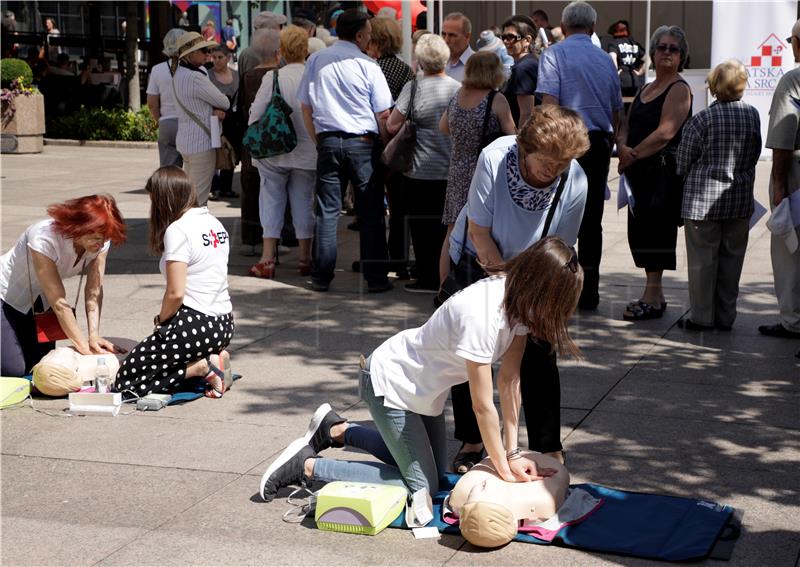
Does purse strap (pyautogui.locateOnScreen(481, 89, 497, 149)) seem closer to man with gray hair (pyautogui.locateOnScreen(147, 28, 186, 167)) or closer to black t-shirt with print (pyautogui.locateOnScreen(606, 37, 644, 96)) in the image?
man with gray hair (pyautogui.locateOnScreen(147, 28, 186, 167))

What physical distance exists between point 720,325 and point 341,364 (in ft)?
8.66

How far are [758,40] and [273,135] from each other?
9.51 metres

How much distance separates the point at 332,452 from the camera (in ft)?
16.5

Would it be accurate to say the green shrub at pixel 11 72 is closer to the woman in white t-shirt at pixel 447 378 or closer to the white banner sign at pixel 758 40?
the white banner sign at pixel 758 40

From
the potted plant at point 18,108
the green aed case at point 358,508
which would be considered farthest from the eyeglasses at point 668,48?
the potted plant at point 18,108

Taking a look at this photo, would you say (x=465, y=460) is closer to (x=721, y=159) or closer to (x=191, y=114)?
(x=721, y=159)

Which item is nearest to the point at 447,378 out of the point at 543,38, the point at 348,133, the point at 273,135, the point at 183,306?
the point at 183,306

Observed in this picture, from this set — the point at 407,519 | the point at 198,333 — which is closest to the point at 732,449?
the point at 407,519

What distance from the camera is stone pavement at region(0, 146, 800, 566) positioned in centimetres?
406

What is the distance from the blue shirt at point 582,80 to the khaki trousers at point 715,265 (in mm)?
1026

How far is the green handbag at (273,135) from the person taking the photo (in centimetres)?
885

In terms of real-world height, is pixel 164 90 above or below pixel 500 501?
above

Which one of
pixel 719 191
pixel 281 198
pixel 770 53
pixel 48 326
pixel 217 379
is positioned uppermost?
pixel 770 53

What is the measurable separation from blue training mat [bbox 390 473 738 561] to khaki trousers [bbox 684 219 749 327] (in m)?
3.15
